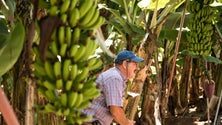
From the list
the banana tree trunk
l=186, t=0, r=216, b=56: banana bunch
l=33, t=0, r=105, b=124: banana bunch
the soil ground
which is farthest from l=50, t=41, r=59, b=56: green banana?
Answer: the banana tree trunk

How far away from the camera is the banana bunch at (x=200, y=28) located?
3.35 m

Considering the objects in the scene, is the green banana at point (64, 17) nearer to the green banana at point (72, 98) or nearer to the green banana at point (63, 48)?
the green banana at point (63, 48)

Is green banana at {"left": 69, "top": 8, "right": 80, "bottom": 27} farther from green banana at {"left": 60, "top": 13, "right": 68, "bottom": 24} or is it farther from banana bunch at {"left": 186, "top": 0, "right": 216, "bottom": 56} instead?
banana bunch at {"left": 186, "top": 0, "right": 216, "bottom": 56}

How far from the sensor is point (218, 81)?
4.87 meters

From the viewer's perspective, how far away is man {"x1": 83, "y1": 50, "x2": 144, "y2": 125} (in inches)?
78.7

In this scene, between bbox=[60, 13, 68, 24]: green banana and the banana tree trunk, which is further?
the banana tree trunk

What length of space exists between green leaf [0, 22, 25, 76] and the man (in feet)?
2.29

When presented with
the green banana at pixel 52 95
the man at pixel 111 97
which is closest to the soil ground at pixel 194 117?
the man at pixel 111 97

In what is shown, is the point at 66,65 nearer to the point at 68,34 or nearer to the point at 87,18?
the point at 68,34

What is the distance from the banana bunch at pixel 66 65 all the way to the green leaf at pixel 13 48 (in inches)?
4.6

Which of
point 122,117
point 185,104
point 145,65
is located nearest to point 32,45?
point 122,117

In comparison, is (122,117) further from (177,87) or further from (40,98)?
(177,87)

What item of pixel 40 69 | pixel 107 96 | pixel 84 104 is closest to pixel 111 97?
pixel 107 96

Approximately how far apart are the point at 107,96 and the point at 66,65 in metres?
0.86
